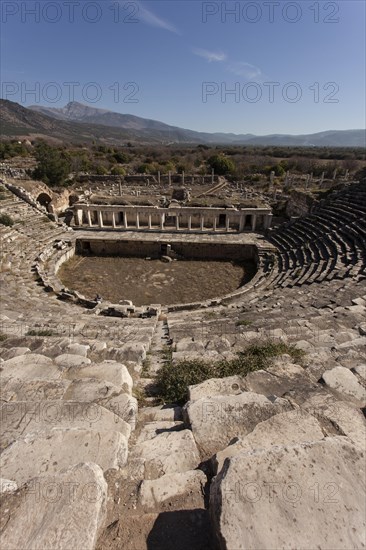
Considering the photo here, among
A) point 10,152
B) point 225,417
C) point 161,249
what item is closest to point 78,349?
point 225,417

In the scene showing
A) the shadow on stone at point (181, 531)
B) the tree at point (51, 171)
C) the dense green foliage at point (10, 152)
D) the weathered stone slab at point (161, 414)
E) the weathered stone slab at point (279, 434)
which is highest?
the dense green foliage at point (10, 152)

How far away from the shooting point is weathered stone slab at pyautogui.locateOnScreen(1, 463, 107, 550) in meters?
1.92

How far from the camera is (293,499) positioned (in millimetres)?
2047

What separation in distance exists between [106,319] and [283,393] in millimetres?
9331

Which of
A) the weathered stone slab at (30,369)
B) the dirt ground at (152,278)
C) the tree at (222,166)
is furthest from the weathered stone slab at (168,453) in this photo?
the tree at (222,166)

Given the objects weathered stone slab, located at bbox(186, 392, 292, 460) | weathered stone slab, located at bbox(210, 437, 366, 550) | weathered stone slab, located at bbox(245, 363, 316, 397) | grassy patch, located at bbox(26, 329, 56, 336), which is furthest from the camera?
grassy patch, located at bbox(26, 329, 56, 336)

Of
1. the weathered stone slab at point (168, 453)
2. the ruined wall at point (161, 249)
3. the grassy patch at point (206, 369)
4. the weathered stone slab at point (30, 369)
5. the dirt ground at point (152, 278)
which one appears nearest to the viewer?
the weathered stone slab at point (168, 453)

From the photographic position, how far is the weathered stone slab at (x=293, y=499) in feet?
6.06

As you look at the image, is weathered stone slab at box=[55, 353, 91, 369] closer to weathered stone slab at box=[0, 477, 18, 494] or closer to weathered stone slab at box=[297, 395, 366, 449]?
weathered stone slab at box=[0, 477, 18, 494]

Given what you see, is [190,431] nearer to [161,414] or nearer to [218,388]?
[161,414]

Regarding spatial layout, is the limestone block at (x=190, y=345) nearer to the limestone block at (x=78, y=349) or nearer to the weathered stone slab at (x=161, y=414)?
the limestone block at (x=78, y=349)

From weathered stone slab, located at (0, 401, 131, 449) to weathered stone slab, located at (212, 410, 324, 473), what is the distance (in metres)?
1.24

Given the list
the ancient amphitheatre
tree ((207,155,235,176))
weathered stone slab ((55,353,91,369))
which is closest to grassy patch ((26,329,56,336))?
the ancient amphitheatre

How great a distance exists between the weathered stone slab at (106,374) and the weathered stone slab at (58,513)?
2.39m
